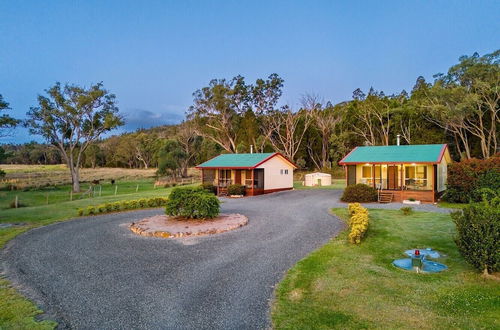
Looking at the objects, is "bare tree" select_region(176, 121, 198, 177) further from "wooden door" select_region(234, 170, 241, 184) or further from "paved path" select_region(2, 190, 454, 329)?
"paved path" select_region(2, 190, 454, 329)

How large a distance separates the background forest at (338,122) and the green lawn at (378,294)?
31.5m

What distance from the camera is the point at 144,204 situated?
56.0 feet

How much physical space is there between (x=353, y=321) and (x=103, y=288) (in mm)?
4384

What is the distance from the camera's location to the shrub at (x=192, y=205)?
1223 centimetres

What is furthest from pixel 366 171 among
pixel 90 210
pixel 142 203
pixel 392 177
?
pixel 90 210

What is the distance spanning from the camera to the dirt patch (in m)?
10.3

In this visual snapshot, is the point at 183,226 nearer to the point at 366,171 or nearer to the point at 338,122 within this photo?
the point at 366,171

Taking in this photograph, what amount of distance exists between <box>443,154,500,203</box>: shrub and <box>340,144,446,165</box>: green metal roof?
4.39 ft

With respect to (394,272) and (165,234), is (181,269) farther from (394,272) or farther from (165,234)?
(394,272)

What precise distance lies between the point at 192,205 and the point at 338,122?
39635 mm

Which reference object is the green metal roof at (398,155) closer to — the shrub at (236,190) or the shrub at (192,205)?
the shrub at (236,190)

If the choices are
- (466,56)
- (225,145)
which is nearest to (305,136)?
(225,145)

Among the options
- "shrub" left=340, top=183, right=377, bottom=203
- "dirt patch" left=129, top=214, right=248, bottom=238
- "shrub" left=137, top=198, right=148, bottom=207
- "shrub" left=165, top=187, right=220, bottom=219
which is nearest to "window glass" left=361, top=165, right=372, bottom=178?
"shrub" left=340, top=183, right=377, bottom=203

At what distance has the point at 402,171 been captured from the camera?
18.4 metres
